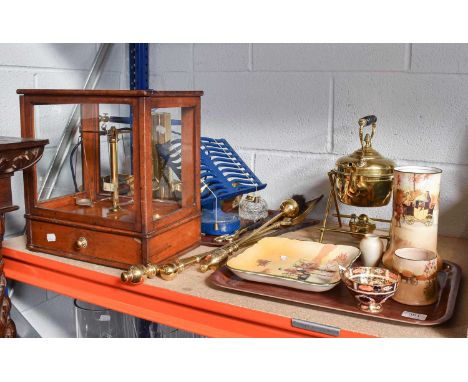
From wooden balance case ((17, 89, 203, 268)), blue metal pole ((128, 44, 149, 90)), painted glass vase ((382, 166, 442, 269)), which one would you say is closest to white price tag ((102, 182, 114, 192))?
wooden balance case ((17, 89, 203, 268))

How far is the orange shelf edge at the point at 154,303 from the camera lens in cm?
86

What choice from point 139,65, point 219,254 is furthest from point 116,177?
point 139,65

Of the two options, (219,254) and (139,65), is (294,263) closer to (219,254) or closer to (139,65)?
(219,254)

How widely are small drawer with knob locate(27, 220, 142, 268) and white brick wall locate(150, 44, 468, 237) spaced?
642 mm

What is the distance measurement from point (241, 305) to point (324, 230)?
1.23 ft

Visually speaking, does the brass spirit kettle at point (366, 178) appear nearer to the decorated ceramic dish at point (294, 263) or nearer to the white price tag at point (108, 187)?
the decorated ceramic dish at point (294, 263)

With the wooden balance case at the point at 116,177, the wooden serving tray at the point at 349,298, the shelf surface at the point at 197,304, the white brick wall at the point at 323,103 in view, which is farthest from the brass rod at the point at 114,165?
the white brick wall at the point at 323,103

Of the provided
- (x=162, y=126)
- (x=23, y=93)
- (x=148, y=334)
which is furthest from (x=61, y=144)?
(x=148, y=334)

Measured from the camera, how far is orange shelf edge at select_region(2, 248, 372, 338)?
33.8 inches

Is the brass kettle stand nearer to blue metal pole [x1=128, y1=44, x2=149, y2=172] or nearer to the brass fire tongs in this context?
the brass fire tongs

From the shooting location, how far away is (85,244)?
106 centimetres

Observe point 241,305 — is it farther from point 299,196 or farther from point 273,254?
point 299,196

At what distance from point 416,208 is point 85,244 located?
0.63m
